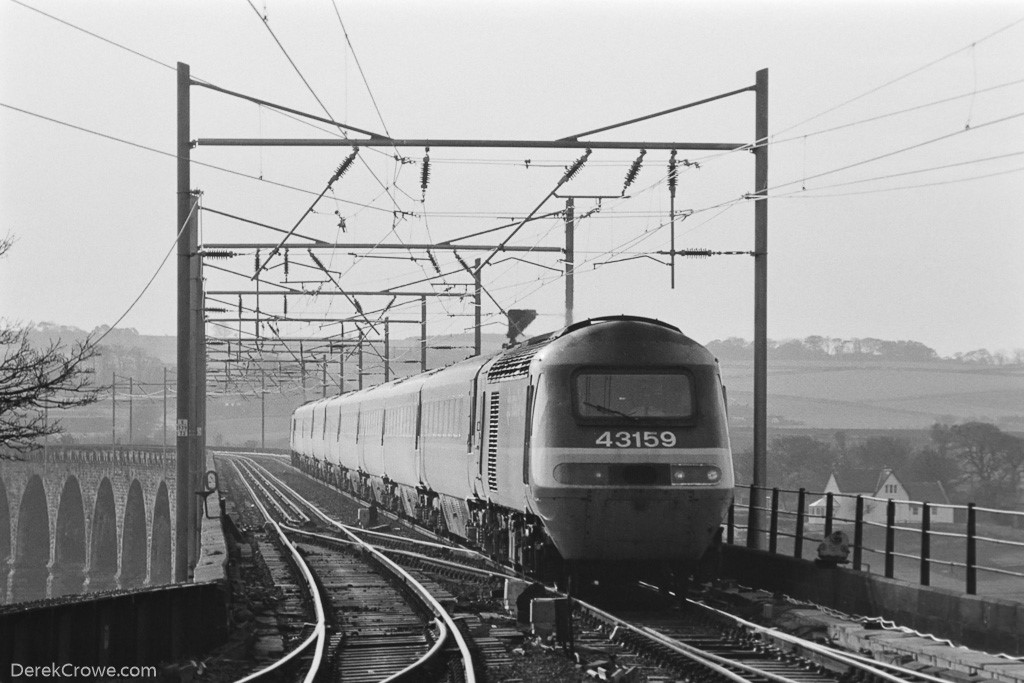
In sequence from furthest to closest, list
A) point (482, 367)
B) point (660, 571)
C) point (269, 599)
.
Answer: point (482, 367) < point (269, 599) < point (660, 571)

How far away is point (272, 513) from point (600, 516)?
78.0 ft

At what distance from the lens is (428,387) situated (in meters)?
28.2

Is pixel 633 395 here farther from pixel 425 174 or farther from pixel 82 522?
pixel 82 522

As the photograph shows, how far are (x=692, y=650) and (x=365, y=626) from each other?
4.43 meters

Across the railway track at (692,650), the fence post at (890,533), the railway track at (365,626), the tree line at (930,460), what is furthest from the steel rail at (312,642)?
the tree line at (930,460)

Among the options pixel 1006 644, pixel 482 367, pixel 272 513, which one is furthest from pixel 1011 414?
pixel 1006 644

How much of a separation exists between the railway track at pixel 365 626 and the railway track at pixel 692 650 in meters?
1.22

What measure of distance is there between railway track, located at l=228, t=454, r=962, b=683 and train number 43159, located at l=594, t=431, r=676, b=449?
1.67 metres

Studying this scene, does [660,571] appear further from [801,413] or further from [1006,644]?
[801,413]

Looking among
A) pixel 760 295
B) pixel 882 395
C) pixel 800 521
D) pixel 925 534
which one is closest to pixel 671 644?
pixel 925 534

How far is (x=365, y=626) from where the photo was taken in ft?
51.9

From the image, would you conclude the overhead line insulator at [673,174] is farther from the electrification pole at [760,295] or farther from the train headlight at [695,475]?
the train headlight at [695,475]

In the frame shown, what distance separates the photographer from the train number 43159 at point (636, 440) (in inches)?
627

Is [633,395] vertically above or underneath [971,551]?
above
